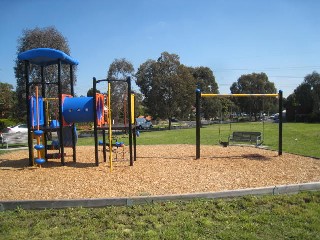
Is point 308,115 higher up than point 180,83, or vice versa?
point 180,83

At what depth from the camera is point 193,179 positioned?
714 centimetres

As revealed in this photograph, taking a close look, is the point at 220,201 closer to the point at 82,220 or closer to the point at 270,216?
the point at 270,216

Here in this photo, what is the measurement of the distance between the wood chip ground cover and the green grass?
2.97 feet

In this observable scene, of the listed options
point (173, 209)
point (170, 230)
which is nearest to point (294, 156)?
point (173, 209)

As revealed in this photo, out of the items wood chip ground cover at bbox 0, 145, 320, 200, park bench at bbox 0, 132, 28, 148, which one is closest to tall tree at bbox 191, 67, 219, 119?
park bench at bbox 0, 132, 28, 148

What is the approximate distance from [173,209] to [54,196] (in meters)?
2.35

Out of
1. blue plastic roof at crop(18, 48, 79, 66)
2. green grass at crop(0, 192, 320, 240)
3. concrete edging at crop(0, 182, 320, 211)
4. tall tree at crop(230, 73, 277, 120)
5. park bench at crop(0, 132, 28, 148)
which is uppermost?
tall tree at crop(230, 73, 277, 120)

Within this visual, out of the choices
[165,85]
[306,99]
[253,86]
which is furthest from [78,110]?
[253,86]

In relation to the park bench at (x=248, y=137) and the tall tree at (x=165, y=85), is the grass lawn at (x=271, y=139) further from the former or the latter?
the tall tree at (x=165, y=85)

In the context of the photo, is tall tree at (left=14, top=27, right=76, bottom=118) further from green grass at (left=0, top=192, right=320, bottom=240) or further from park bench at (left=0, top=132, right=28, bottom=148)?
green grass at (left=0, top=192, right=320, bottom=240)

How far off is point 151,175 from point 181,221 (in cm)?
304

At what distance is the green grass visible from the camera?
13.6 ft

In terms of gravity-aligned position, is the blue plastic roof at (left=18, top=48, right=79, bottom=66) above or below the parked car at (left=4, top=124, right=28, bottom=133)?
above

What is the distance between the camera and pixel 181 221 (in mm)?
4570
